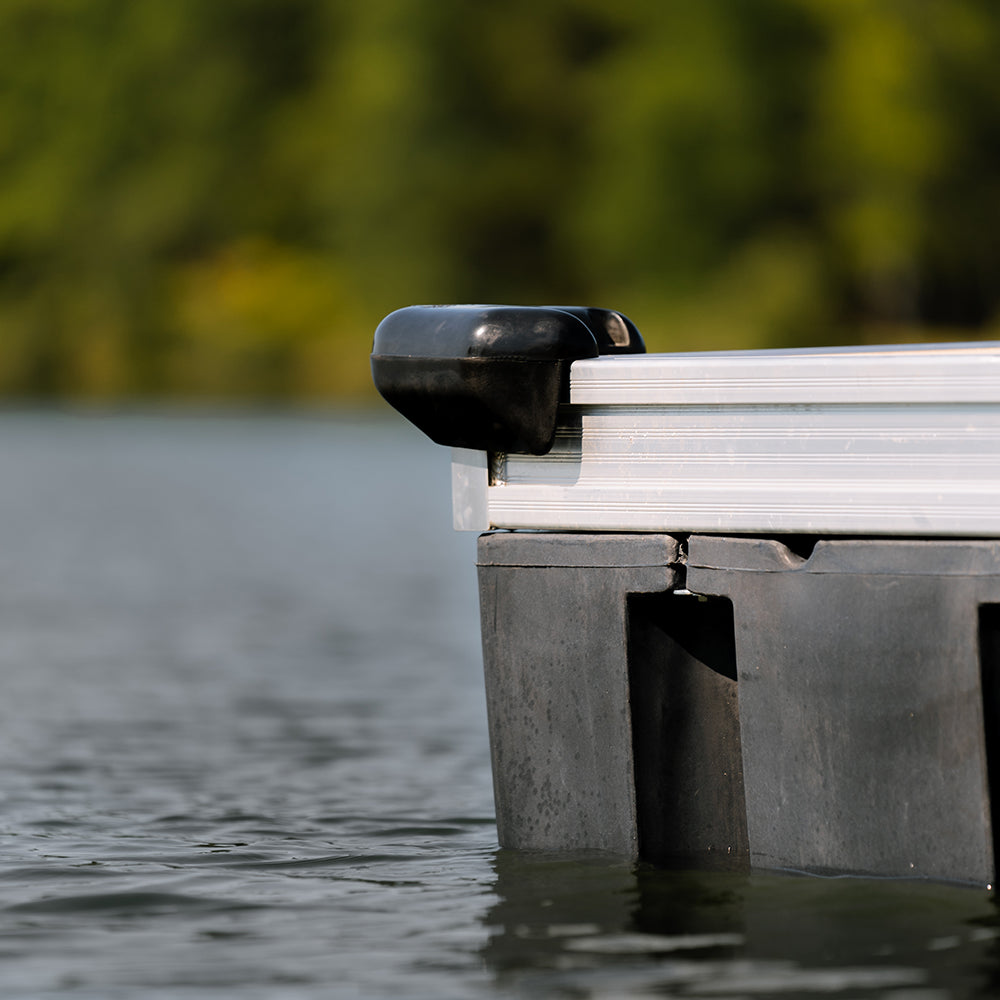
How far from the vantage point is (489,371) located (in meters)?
3.71

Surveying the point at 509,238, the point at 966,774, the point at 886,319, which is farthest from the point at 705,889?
the point at 509,238

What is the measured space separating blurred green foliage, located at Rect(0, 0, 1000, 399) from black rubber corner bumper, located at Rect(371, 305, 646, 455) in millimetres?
31446

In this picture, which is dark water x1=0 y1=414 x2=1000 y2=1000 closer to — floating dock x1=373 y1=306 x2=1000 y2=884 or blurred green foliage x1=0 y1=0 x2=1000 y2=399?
floating dock x1=373 y1=306 x2=1000 y2=884

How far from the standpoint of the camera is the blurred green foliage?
39000 mm

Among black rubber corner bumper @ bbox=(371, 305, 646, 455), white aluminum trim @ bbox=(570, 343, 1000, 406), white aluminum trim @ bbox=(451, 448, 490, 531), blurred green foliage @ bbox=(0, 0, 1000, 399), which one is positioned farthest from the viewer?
blurred green foliage @ bbox=(0, 0, 1000, 399)

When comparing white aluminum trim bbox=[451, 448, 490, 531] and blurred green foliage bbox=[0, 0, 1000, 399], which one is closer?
white aluminum trim bbox=[451, 448, 490, 531]

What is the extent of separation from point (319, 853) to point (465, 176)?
39742 mm

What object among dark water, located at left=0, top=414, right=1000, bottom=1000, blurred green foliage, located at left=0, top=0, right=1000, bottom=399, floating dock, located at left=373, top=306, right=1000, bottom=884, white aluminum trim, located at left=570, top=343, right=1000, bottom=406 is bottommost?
dark water, located at left=0, top=414, right=1000, bottom=1000

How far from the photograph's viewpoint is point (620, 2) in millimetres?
45312

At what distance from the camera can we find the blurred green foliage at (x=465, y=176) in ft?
128

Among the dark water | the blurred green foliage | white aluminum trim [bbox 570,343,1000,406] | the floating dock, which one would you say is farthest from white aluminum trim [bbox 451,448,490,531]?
the blurred green foliage

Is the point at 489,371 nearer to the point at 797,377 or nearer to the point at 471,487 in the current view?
the point at 471,487

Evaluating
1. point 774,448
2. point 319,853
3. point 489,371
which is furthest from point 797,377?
point 319,853

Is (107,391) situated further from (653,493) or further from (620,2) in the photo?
(653,493)
